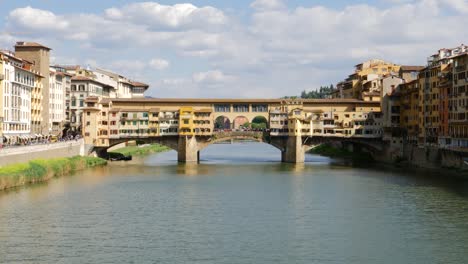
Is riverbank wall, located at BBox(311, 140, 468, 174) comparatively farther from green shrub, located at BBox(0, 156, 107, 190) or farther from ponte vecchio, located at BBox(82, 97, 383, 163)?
green shrub, located at BBox(0, 156, 107, 190)

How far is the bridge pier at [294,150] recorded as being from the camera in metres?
81.0

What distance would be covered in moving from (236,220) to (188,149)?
Result: 4400 cm

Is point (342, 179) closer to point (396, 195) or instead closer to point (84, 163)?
point (396, 195)

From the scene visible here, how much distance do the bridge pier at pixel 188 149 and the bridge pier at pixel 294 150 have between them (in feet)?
31.4

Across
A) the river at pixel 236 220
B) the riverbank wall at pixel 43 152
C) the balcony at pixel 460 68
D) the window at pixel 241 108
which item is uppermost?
the balcony at pixel 460 68

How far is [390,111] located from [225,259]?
56.5 metres

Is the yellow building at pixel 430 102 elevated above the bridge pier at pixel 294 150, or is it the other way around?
the yellow building at pixel 430 102

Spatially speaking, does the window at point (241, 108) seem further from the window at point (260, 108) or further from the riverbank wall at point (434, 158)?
the riverbank wall at point (434, 158)

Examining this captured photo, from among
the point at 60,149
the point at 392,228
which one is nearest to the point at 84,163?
the point at 60,149

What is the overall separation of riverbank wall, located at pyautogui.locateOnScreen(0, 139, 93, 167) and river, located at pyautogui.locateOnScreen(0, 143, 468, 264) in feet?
9.58

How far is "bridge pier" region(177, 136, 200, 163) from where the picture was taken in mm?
81125

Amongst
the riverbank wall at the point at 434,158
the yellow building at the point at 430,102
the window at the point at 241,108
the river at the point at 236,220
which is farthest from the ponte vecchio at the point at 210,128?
the river at the point at 236,220

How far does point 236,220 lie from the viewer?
37.7 meters

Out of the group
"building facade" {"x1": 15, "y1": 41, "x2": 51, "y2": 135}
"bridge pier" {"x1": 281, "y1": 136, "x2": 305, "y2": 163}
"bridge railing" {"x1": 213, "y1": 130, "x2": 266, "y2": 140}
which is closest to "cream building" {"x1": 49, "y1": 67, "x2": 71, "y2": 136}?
"building facade" {"x1": 15, "y1": 41, "x2": 51, "y2": 135}
